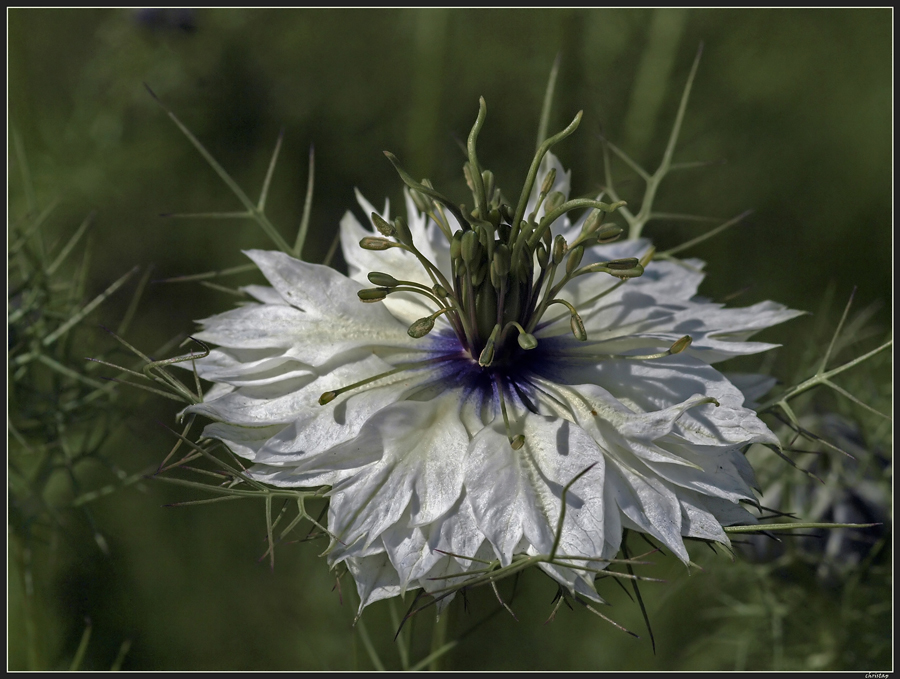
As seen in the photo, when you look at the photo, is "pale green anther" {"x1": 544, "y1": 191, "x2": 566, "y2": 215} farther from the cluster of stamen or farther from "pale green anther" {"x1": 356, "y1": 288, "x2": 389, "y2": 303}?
"pale green anther" {"x1": 356, "y1": 288, "x2": 389, "y2": 303}

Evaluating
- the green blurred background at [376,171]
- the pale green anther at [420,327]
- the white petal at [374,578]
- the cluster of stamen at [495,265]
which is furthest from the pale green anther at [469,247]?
the green blurred background at [376,171]

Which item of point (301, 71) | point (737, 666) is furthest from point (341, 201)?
point (737, 666)

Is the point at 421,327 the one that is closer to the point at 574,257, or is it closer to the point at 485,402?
the point at 485,402

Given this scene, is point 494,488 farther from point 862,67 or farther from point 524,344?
point 862,67

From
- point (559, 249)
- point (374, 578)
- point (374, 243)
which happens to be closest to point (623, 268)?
point (559, 249)

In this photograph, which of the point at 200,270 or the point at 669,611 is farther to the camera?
the point at 200,270

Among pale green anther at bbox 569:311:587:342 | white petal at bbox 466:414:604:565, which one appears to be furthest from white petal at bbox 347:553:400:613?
pale green anther at bbox 569:311:587:342
